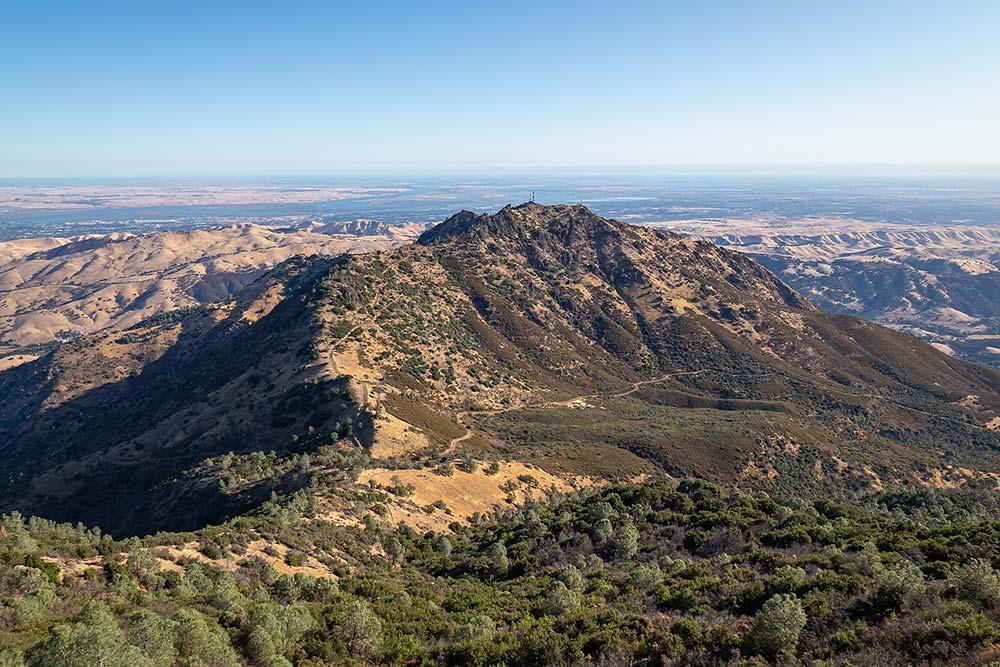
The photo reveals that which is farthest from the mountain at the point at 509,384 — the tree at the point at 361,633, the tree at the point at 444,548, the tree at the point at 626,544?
the tree at the point at 361,633

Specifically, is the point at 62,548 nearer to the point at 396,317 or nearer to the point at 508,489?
the point at 508,489

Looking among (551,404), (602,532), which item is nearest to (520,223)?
(551,404)

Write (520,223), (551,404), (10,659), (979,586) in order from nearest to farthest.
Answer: (10,659) → (979,586) → (551,404) → (520,223)

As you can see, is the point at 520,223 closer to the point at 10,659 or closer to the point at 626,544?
the point at 626,544

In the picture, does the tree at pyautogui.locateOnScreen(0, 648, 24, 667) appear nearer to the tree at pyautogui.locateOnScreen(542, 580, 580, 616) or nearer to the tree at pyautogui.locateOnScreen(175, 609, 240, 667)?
the tree at pyautogui.locateOnScreen(175, 609, 240, 667)

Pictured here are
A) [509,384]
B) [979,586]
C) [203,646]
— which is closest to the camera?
[203,646]

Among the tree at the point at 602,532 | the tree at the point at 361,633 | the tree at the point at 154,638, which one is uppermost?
the tree at the point at 154,638

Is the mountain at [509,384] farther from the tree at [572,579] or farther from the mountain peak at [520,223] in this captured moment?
the tree at [572,579]
